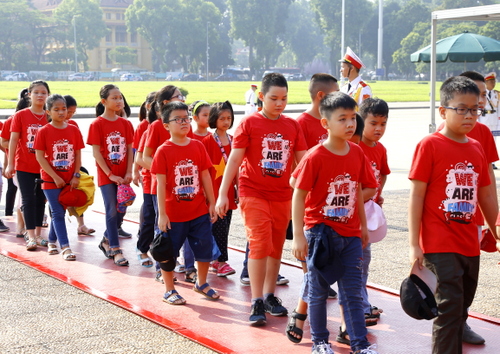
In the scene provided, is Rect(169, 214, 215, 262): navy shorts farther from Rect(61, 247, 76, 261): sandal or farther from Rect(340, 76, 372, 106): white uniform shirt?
Rect(340, 76, 372, 106): white uniform shirt

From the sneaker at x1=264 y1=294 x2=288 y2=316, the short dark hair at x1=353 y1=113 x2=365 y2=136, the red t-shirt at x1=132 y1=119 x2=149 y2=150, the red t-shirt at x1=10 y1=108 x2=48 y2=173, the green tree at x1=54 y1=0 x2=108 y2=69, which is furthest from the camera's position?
the green tree at x1=54 y1=0 x2=108 y2=69

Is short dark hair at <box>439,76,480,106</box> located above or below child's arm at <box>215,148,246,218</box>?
above

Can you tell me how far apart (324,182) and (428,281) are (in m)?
0.82

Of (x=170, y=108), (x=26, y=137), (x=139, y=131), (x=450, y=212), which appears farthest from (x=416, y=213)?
(x=26, y=137)

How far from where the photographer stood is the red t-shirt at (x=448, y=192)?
11.9ft

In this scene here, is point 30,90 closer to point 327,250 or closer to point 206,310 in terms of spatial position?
point 206,310

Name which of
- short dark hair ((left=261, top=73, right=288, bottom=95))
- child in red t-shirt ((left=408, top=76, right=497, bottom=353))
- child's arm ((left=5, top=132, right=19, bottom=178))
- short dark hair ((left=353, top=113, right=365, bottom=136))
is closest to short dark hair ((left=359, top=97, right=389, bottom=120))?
short dark hair ((left=353, top=113, right=365, bottom=136))

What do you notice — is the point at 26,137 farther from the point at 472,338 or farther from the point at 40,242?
the point at 472,338

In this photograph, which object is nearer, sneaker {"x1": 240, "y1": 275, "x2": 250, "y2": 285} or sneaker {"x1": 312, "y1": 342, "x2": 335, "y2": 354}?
sneaker {"x1": 312, "y1": 342, "x2": 335, "y2": 354}

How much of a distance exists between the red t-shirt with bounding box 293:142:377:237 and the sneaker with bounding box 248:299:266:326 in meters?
0.88

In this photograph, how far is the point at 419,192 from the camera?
3.67 meters

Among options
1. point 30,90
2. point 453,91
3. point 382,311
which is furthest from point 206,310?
point 30,90

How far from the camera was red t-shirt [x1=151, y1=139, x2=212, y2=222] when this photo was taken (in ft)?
17.2

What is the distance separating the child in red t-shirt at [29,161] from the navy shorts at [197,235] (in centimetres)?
255
